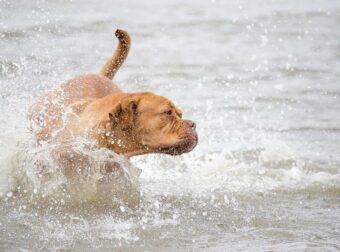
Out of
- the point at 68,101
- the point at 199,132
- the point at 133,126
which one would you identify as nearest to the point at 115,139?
the point at 133,126

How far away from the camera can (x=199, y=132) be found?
9.20m

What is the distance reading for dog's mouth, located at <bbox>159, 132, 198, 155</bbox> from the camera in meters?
5.81

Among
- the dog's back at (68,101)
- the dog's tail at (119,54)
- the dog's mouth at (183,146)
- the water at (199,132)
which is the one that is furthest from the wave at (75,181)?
the dog's tail at (119,54)

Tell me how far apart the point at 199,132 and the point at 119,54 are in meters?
2.04

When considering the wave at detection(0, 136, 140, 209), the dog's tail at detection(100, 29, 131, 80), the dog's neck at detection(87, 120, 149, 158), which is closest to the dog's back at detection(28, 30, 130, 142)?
the dog's tail at detection(100, 29, 131, 80)

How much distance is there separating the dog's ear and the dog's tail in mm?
1335

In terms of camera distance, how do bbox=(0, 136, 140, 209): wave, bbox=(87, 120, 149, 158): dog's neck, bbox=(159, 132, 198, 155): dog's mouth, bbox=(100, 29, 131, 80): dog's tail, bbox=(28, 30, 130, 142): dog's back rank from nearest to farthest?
Answer: bbox=(159, 132, 198, 155): dog's mouth < bbox=(87, 120, 149, 158): dog's neck < bbox=(0, 136, 140, 209): wave < bbox=(28, 30, 130, 142): dog's back < bbox=(100, 29, 131, 80): dog's tail

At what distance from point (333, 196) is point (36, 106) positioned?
2875 millimetres

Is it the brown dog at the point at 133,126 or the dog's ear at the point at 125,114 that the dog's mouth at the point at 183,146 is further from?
the dog's ear at the point at 125,114

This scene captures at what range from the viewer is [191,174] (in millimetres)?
7777

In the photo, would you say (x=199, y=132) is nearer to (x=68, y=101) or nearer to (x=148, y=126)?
(x=68, y=101)

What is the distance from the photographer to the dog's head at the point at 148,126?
5.86 meters

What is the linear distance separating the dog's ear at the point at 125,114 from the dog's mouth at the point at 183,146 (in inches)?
12.5

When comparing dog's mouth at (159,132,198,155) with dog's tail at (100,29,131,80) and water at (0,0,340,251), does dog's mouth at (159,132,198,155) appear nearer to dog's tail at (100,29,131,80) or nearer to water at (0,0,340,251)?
water at (0,0,340,251)
